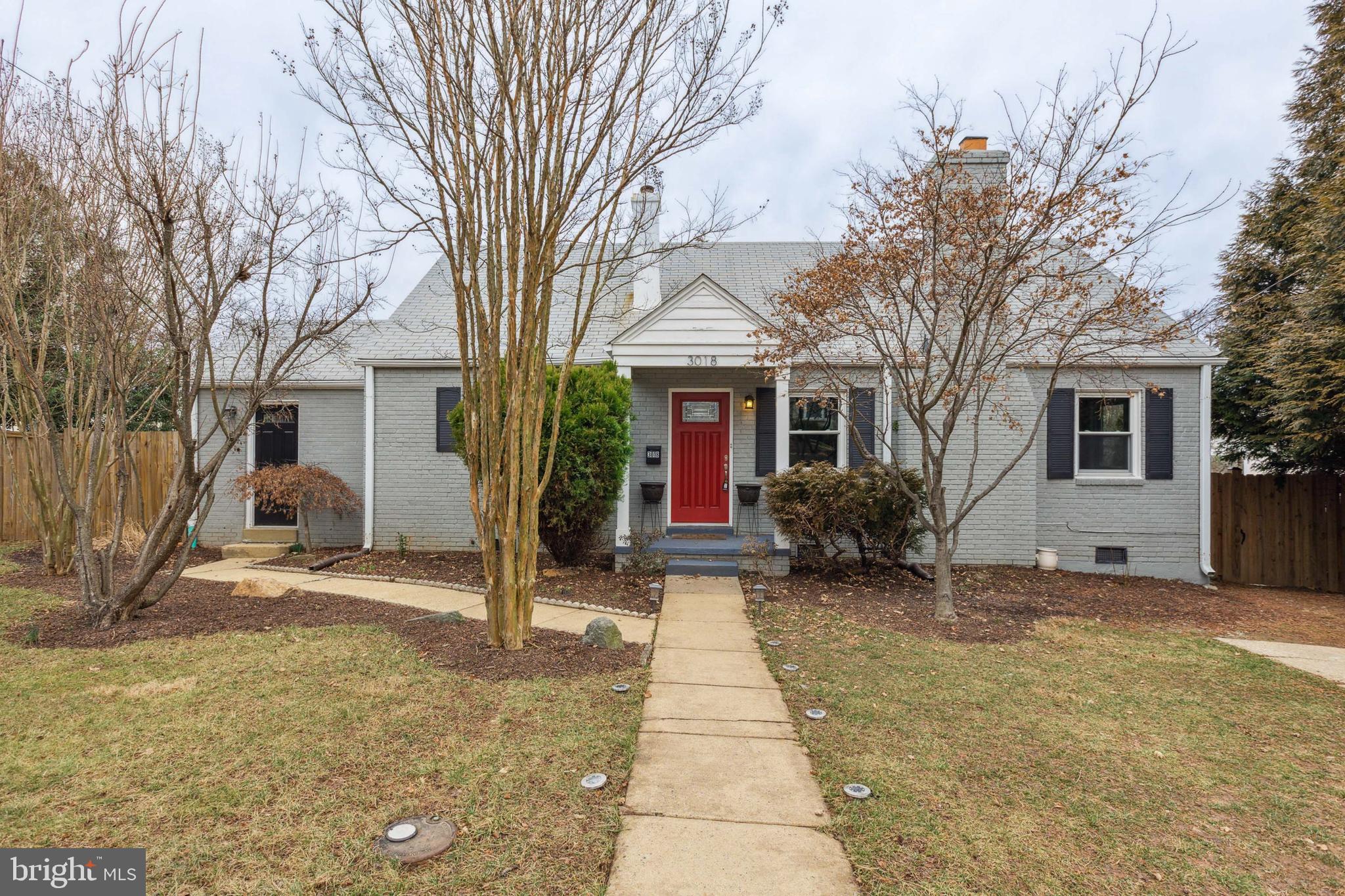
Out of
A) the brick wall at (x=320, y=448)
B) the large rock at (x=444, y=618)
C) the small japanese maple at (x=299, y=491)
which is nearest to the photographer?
the large rock at (x=444, y=618)

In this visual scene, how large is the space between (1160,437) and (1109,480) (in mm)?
974

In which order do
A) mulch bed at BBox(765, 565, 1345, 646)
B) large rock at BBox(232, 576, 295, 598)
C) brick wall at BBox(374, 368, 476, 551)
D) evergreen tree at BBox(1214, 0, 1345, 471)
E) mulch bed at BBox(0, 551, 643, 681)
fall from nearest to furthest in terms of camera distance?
mulch bed at BBox(0, 551, 643, 681) → mulch bed at BBox(765, 565, 1345, 646) → large rock at BBox(232, 576, 295, 598) → evergreen tree at BBox(1214, 0, 1345, 471) → brick wall at BBox(374, 368, 476, 551)

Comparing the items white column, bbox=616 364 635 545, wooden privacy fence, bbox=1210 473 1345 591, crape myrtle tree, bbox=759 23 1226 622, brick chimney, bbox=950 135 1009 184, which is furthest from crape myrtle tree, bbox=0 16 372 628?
wooden privacy fence, bbox=1210 473 1345 591

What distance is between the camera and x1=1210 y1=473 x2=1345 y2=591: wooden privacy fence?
946 centimetres

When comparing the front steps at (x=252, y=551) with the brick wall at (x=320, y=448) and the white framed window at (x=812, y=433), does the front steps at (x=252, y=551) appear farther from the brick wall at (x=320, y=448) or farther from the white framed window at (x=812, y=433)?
the white framed window at (x=812, y=433)

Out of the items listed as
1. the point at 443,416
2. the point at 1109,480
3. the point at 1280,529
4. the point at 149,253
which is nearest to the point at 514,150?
the point at 149,253

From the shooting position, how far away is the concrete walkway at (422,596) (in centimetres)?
570

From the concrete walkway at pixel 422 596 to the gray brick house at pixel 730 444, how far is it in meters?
2.00

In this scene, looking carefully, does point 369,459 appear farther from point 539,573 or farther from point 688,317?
point 688,317

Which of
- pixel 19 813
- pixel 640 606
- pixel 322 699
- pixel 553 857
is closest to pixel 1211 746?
pixel 553 857

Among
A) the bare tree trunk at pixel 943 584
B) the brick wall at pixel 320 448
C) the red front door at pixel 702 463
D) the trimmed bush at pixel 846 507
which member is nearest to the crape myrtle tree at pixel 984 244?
the bare tree trunk at pixel 943 584

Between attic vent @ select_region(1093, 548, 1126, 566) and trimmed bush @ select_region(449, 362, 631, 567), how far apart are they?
7.40 metres

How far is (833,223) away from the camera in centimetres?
693

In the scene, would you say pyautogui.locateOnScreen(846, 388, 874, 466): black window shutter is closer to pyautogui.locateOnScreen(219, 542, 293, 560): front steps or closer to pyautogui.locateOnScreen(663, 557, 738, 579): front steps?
pyautogui.locateOnScreen(663, 557, 738, 579): front steps
